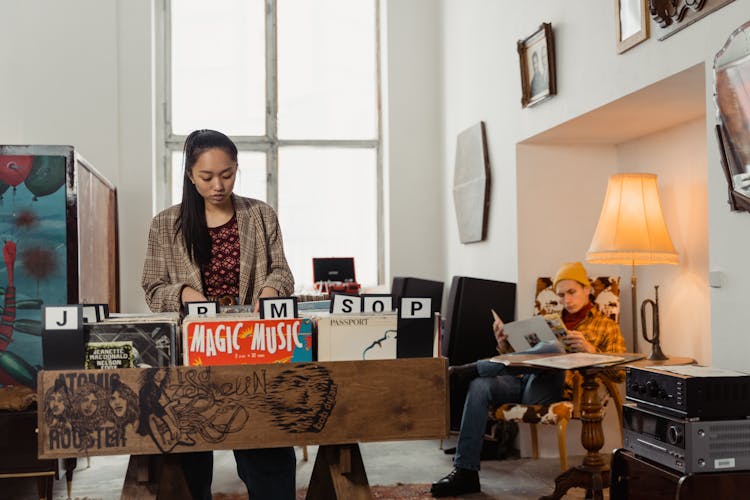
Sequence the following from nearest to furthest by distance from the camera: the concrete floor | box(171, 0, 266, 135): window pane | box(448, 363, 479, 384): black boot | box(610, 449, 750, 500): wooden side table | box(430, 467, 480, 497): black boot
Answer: box(610, 449, 750, 500): wooden side table < box(430, 467, 480, 497): black boot < the concrete floor < box(448, 363, 479, 384): black boot < box(171, 0, 266, 135): window pane

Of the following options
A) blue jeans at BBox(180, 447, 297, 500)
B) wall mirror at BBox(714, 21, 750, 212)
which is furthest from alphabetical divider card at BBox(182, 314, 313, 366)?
wall mirror at BBox(714, 21, 750, 212)

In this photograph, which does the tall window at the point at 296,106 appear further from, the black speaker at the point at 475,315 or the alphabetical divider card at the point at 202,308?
the alphabetical divider card at the point at 202,308

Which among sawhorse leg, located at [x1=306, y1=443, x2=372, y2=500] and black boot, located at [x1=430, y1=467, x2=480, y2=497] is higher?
sawhorse leg, located at [x1=306, y1=443, x2=372, y2=500]

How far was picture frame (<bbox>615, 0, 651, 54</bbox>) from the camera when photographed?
3082mm

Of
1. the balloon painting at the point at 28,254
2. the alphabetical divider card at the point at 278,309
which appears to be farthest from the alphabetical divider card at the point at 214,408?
the balloon painting at the point at 28,254

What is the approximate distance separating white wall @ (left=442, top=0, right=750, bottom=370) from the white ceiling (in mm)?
52

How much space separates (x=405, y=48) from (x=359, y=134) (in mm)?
817

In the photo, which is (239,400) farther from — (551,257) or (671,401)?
(551,257)

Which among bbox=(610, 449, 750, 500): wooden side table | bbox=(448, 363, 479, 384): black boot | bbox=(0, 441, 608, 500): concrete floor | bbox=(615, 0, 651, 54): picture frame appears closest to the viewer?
bbox=(610, 449, 750, 500): wooden side table

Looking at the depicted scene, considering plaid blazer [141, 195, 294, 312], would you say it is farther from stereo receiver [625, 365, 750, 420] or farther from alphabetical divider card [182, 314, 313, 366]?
stereo receiver [625, 365, 750, 420]

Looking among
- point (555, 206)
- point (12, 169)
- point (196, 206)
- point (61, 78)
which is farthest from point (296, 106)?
point (196, 206)

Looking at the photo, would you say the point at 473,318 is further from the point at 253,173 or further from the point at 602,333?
the point at 253,173

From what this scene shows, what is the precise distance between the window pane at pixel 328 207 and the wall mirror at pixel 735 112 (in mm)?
4323

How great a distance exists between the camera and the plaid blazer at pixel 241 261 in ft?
6.15
